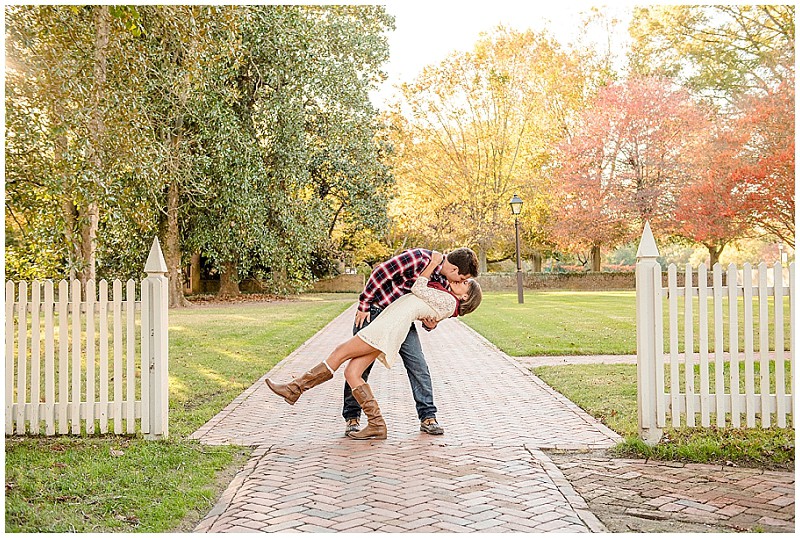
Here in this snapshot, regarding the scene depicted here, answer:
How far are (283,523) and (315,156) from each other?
26662mm

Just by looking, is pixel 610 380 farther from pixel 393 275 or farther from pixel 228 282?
pixel 228 282

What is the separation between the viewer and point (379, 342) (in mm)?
6414

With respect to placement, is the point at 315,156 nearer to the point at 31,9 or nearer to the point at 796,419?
the point at 31,9

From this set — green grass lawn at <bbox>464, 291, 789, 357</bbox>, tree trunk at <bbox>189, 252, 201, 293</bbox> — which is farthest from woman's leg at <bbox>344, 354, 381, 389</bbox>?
tree trunk at <bbox>189, 252, 201, 293</bbox>

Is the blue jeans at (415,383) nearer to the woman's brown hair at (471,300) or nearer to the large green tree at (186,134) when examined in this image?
the woman's brown hair at (471,300)

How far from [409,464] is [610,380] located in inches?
183

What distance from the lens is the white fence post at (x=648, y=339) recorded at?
5980 millimetres

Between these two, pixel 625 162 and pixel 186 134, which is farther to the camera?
pixel 625 162

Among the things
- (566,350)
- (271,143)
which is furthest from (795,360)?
(271,143)

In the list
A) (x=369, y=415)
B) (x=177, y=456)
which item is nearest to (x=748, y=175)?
(x=369, y=415)

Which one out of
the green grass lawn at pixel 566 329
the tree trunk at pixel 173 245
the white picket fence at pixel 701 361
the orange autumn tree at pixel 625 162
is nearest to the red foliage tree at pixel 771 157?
the green grass lawn at pixel 566 329

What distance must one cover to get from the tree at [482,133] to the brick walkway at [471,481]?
1271 inches

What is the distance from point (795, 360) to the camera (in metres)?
5.61

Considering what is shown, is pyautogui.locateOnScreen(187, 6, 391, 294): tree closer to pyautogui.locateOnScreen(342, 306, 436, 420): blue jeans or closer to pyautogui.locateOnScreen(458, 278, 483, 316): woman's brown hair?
pyautogui.locateOnScreen(342, 306, 436, 420): blue jeans
